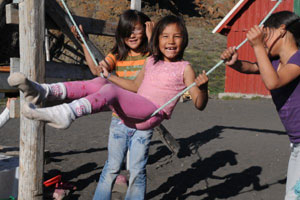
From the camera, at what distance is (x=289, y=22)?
272 cm

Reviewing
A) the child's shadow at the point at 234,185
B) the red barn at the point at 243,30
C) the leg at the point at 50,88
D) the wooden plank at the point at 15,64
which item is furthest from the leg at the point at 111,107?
the red barn at the point at 243,30

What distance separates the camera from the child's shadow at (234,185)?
4.61m

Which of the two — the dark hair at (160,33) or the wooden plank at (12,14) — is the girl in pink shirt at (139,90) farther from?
the wooden plank at (12,14)

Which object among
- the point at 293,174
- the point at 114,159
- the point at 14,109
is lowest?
the point at 114,159

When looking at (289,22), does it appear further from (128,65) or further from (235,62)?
(128,65)

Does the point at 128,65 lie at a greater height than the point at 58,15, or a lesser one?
lesser

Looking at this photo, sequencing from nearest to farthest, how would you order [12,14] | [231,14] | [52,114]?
[52,114] → [12,14] → [231,14]

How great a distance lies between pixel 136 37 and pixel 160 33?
1.43ft

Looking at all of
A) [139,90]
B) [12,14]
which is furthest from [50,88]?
[12,14]

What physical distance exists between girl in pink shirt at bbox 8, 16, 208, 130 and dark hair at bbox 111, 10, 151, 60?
0.35 metres

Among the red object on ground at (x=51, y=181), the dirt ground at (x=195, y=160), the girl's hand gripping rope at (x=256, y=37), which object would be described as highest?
the girl's hand gripping rope at (x=256, y=37)

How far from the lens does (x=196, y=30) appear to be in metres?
26.8

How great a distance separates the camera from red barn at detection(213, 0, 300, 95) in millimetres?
15046

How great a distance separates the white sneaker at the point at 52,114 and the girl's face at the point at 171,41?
3.71 feet
